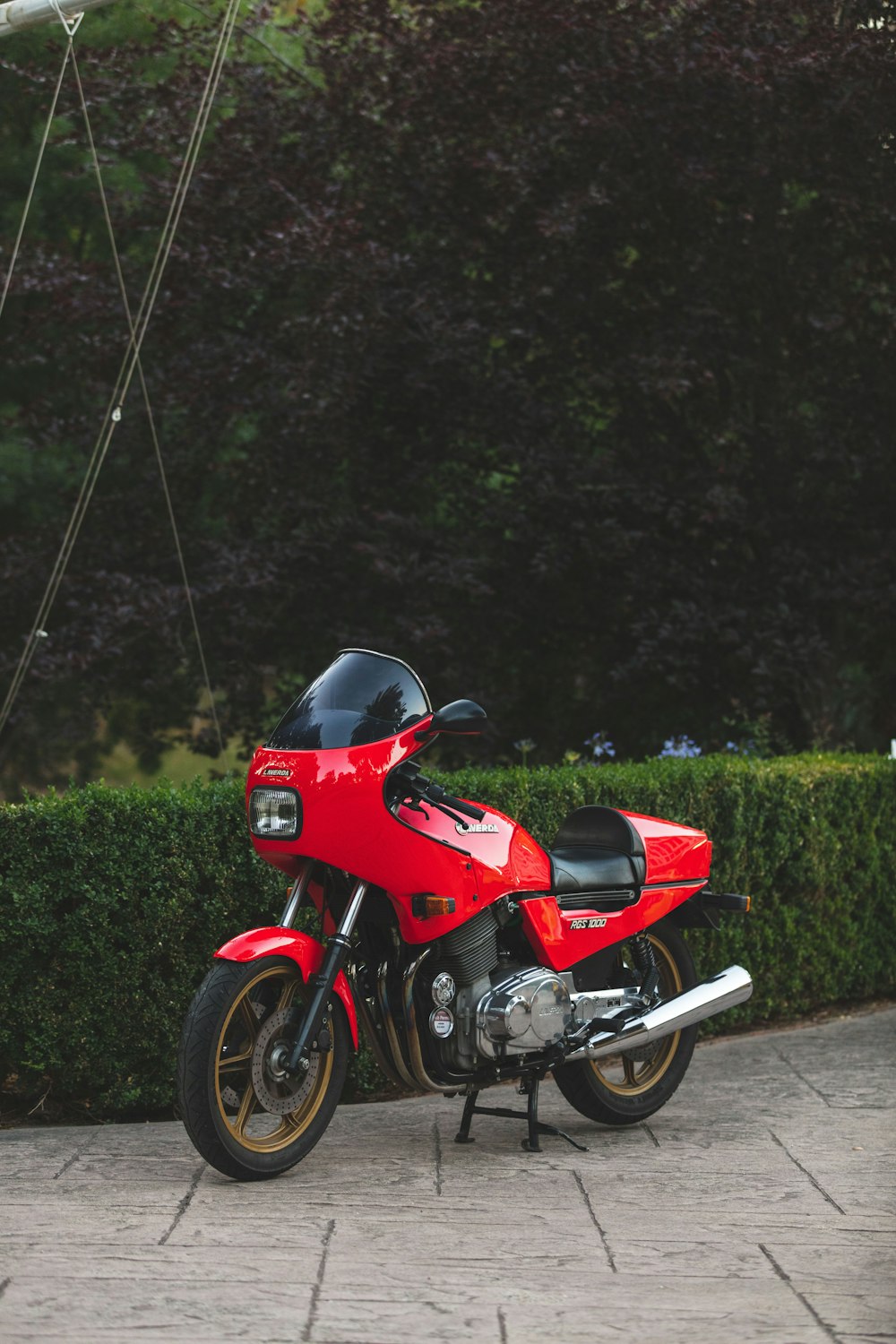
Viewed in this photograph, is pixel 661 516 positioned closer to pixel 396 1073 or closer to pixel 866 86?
pixel 866 86

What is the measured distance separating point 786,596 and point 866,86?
353 centimetres

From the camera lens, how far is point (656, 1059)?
6.23 metres

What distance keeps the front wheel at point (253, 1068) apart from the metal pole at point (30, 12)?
5175 millimetres

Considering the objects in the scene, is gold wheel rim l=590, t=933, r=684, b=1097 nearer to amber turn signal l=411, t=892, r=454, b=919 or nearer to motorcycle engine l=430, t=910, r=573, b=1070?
motorcycle engine l=430, t=910, r=573, b=1070

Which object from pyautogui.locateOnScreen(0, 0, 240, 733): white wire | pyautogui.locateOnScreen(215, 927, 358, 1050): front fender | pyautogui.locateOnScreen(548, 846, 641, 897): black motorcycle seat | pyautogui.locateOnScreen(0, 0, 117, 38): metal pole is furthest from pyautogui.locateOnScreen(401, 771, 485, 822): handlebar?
pyautogui.locateOnScreen(0, 0, 240, 733): white wire

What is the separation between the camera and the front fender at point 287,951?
506 cm

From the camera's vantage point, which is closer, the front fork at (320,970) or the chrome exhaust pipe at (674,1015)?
the front fork at (320,970)

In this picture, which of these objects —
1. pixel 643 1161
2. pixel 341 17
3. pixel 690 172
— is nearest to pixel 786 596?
pixel 690 172

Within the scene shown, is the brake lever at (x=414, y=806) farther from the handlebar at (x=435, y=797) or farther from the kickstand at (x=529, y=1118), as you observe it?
the kickstand at (x=529, y=1118)

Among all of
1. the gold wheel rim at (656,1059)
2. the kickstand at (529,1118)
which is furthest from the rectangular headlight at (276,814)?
the gold wheel rim at (656,1059)

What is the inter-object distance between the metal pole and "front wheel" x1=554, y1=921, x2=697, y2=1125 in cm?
519

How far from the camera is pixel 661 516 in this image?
12164mm

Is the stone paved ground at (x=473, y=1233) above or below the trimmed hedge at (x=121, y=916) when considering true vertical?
below

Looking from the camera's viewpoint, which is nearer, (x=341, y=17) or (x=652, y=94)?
(x=652, y=94)
